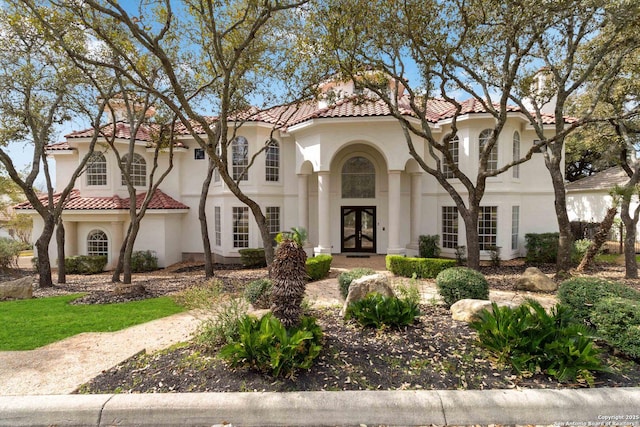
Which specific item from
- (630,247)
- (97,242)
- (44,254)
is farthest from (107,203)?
(630,247)

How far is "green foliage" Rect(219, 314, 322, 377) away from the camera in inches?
171

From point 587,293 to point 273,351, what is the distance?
5997mm

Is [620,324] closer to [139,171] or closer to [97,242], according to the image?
[139,171]

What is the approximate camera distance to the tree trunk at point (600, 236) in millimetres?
12031

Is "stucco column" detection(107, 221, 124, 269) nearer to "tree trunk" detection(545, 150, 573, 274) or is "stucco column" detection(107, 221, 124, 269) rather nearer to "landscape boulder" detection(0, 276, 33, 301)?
"landscape boulder" detection(0, 276, 33, 301)

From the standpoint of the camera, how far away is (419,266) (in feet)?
41.6

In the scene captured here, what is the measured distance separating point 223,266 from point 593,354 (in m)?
15.7

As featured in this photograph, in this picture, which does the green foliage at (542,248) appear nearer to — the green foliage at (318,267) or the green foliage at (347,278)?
the green foliage at (318,267)

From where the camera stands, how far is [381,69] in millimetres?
10469

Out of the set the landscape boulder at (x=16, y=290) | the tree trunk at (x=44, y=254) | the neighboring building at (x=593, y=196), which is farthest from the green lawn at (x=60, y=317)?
the neighboring building at (x=593, y=196)

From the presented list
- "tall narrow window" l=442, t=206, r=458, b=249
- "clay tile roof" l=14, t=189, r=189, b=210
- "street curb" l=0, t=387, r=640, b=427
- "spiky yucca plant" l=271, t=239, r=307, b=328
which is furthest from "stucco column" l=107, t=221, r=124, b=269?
"tall narrow window" l=442, t=206, r=458, b=249

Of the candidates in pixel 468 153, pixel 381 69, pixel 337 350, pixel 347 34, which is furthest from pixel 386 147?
pixel 337 350

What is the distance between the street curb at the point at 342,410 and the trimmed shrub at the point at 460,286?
148 inches

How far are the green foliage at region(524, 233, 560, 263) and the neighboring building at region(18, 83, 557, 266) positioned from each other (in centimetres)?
80
